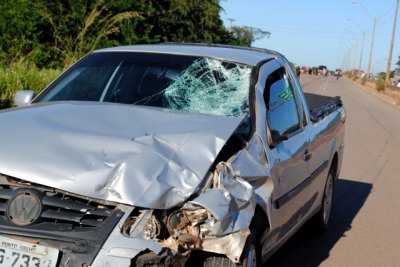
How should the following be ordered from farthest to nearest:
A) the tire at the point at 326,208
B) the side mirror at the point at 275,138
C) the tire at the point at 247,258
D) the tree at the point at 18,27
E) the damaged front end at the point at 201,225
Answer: the tree at the point at 18,27 < the tire at the point at 326,208 < the side mirror at the point at 275,138 < the tire at the point at 247,258 < the damaged front end at the point at 201,225

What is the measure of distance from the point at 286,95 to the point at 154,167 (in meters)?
2.19

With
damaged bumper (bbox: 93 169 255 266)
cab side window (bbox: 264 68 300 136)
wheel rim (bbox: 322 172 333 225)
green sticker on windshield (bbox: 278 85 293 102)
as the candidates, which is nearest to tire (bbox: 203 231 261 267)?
damaged bumper (bbox: 93 169 255 266)

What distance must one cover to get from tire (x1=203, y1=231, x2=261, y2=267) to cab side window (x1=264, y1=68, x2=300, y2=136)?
94 cm

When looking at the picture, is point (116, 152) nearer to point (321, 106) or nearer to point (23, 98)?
point (23, 98)

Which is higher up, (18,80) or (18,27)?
(18,27)

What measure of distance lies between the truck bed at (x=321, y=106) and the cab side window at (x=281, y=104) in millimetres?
504

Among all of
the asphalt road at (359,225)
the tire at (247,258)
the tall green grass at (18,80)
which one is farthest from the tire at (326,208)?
the tall green grass at (18,80)

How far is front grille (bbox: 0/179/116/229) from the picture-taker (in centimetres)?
339

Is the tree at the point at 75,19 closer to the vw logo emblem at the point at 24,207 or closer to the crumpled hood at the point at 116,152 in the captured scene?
the crumpled hood at the point at 116,152

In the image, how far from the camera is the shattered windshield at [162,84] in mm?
4699

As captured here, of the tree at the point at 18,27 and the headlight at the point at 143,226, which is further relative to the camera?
the tree at the point at 18,27

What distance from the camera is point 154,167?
349cm

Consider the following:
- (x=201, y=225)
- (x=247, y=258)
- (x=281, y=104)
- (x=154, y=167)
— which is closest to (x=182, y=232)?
(x=201, y=225)

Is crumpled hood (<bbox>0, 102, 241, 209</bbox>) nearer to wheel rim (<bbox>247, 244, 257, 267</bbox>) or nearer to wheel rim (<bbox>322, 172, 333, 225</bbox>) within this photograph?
wheel rim (<bbox>247, 244, 257, 267</bbox>)
